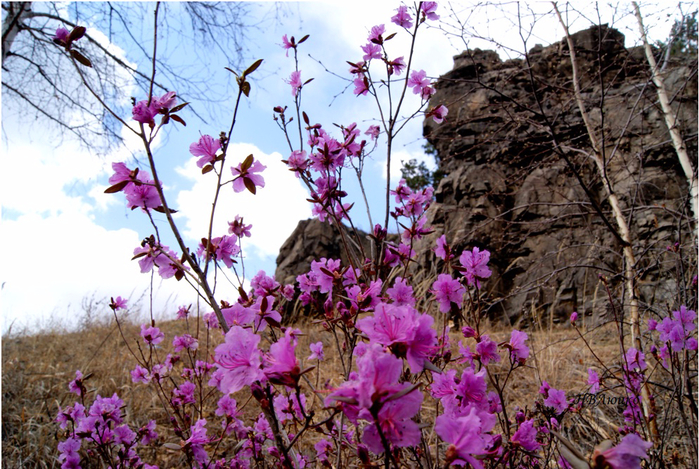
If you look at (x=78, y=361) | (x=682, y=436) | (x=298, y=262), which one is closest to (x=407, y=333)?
(x=682, y=436)

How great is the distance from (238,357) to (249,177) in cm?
57

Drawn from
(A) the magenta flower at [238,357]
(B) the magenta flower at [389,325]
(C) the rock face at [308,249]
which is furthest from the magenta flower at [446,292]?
(C) the rock face at [308,249]

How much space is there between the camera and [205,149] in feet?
3.70

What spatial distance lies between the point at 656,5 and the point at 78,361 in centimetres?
659

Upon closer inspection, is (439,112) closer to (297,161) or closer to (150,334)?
(297,161)

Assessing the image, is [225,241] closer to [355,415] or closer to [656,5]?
[355,415]

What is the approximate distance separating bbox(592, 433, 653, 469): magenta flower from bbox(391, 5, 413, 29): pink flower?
74.4 inches

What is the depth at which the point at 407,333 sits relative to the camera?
25.5 inches

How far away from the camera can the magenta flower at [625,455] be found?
0.56m

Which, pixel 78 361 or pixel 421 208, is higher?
pixel 421 208

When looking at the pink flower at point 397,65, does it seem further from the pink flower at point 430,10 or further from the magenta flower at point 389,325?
the magenta flower at point 389,325

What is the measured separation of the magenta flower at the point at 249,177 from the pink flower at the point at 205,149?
0.08 metres

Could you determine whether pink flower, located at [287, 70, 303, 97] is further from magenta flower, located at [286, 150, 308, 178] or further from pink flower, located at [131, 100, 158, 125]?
pink flower, located at [131, 100, 158, 125]

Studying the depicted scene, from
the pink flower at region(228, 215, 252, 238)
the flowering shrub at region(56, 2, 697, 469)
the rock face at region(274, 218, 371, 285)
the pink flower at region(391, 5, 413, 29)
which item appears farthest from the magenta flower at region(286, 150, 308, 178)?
the rock face at region(274, 218, 371, 285)
